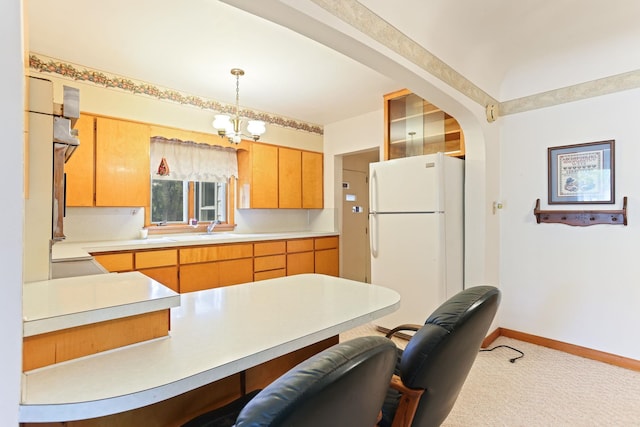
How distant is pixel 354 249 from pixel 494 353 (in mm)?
2758

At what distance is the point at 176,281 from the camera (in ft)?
10.6

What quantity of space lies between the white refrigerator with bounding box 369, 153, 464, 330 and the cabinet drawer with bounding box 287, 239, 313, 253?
1287 millimetres

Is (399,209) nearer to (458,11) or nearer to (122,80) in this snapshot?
(458,11)

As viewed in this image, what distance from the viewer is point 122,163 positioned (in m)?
3.23

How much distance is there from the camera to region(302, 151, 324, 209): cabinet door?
15.7 ft

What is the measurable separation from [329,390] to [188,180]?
149 inches

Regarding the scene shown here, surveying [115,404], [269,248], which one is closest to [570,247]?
[269,248]

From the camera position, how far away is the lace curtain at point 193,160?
12.1 feet

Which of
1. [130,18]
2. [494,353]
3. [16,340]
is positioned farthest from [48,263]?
[494,353]

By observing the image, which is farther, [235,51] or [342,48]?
[235,51]

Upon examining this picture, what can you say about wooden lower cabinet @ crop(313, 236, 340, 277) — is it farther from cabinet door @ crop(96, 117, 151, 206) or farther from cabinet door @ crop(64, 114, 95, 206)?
cabinet door @ crop(64, 114, 95, 206)

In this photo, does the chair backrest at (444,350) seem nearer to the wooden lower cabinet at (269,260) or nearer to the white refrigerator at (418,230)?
the white refrigerator at (418,230)

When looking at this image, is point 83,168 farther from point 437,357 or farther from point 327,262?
point 437,357

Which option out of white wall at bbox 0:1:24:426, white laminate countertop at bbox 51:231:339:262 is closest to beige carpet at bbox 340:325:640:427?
white wall at bbox 0:1:24:426
